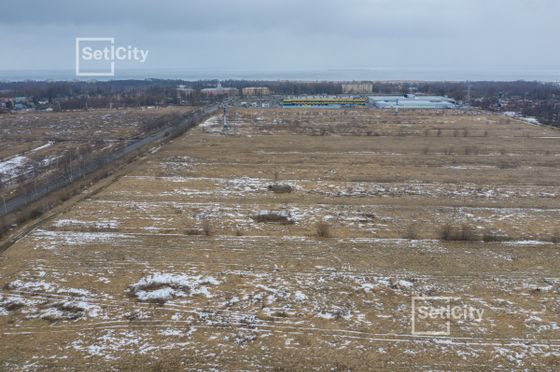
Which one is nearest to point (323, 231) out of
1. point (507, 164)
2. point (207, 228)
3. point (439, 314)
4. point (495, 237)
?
point (207, 228)

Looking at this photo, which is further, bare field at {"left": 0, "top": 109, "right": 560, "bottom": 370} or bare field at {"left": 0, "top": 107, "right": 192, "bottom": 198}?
bare field at {"left": 0, "top": 107, "right": 192, "bottom": 198}

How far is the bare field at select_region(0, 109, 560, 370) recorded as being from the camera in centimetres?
Result: 1231

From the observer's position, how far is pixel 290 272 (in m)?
16.8

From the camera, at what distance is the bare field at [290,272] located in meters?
12.3

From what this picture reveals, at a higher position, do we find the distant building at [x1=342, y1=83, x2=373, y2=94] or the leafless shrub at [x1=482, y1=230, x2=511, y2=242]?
the distant building at [x1=342, y1=83, x2=373, y2=94]

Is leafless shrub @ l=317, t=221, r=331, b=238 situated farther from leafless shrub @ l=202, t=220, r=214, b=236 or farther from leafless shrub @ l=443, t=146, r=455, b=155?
leafless shrub @ l=443, t=146, r=455, b=155

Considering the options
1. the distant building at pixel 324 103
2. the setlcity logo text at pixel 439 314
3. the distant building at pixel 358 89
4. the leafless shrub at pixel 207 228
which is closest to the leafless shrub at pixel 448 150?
the leafless shrub at pixel 207 228

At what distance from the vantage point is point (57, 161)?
36375mm

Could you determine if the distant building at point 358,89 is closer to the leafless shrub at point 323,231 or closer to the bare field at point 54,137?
the bare field at point 54,137

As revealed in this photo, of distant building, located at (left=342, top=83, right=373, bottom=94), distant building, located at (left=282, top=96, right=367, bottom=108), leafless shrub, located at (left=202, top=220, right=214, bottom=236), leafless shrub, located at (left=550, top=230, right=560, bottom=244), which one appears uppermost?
distant building, located at (left=342, top=83, right=373, bottom=94)

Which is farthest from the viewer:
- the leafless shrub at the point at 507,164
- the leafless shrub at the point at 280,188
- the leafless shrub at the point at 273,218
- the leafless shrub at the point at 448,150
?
the leafless shrub at the point at 448,150

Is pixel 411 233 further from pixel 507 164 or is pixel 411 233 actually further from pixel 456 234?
pixel 507 164

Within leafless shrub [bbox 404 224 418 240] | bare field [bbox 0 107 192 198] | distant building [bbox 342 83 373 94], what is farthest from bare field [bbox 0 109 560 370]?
distant building [bbox 342 83 373 94]

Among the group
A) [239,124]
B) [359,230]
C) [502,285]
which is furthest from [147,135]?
[502,285]
